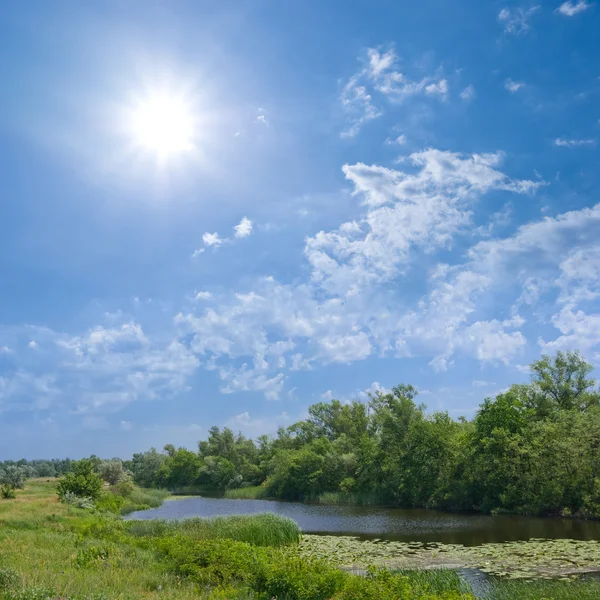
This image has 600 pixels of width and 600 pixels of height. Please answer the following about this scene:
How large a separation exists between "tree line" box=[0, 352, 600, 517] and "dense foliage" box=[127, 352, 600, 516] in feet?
0.28

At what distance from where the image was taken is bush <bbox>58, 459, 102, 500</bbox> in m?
52.3

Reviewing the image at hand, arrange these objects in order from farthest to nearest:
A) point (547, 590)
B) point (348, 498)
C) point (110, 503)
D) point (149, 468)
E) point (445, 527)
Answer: point (149, 468), point (348, 498), point (110, 503), point (445, 527), point (547, 590)

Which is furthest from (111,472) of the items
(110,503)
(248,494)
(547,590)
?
(547,590)

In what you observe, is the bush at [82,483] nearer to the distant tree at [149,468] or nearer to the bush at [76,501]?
the bush at [76,501]

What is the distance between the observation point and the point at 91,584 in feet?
41.2

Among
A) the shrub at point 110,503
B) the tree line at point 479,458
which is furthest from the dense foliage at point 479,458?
the shrub at point 110,503

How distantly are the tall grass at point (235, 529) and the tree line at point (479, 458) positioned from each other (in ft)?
65.6

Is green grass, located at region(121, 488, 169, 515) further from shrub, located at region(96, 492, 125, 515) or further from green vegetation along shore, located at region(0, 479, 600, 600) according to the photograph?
green vegetation along shore, located at region(0, 479, 600, 600)

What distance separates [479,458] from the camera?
43656mm

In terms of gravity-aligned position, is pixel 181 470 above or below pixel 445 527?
below

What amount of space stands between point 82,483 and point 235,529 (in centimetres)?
3253

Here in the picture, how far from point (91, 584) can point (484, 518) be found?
33.5 m

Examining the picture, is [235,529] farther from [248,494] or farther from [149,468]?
[149,468]

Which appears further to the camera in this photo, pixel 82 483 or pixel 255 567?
pixel 82 483
